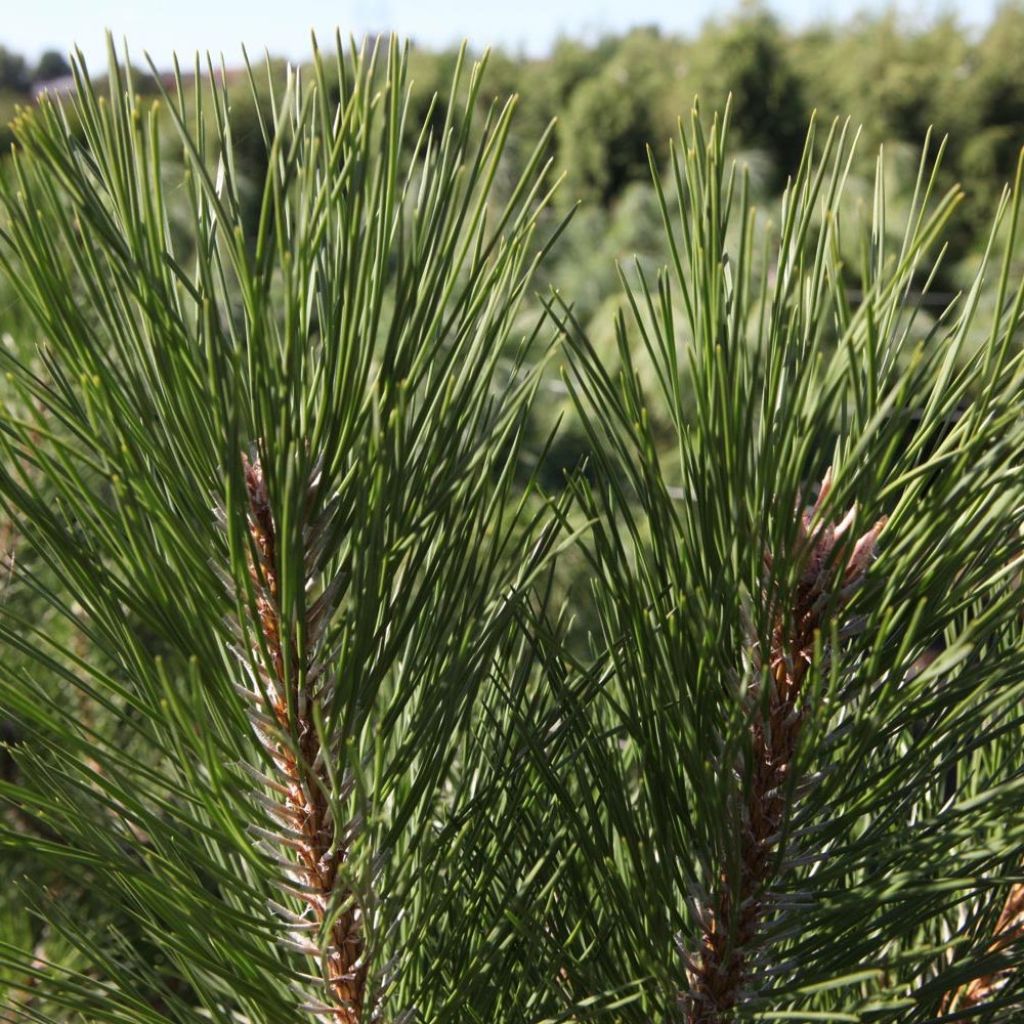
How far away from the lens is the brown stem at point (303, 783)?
286mm

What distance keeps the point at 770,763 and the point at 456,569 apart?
0.34ft

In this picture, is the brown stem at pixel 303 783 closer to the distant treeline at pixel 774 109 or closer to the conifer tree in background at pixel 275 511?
the conifer tree in background at pixel 275 511

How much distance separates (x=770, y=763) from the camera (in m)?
0.31

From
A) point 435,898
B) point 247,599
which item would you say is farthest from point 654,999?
point 247,599

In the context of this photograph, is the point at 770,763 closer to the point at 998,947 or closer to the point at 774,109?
the point at 998,947

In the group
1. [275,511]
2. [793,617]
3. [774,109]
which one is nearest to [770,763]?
[793,617]

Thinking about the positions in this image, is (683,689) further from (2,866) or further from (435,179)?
(2,866)

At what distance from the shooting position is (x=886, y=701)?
285 mm

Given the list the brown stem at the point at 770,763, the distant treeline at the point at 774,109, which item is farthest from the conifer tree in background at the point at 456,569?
the distant treeline at the point at 774,109

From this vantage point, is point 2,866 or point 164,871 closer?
point 164,871

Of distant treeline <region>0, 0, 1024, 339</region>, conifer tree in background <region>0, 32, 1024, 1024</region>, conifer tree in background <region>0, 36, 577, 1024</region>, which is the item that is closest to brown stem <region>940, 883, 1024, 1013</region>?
conifer tree in background <region>0, 32, 1024, 1024</region>

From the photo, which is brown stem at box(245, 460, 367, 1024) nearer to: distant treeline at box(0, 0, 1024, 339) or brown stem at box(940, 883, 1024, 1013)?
brown stem at box(940, 883, 1024, 1013)

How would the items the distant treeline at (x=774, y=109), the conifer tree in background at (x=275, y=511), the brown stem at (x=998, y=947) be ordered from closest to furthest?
the conifer tree in background at (x=275, y=511) < the brown stem at (x=998, y=947) < the distant treeline at (x=774, y=109)

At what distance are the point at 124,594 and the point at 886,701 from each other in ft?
0.64
